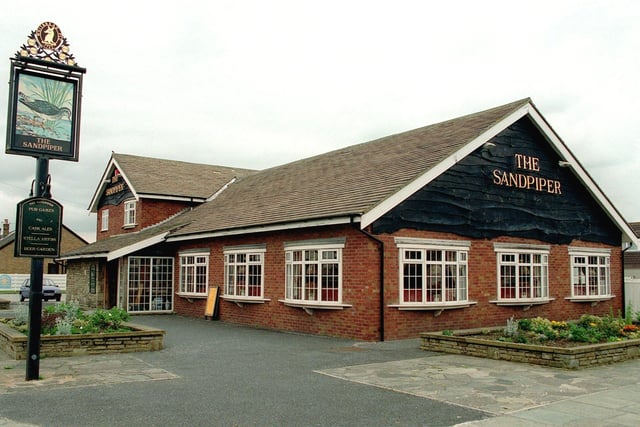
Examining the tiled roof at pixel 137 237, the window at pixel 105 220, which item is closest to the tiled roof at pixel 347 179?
the tiled roof at pixel 137 237

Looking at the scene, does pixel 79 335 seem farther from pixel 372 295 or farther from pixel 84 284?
pixel 84 284

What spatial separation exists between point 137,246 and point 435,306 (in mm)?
12867

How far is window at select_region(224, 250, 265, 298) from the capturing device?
19.2 meters

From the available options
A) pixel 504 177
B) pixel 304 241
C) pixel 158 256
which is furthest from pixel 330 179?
pixel 158 256

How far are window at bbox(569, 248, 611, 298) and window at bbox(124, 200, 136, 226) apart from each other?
1980 cm

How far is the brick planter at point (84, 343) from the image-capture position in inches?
482

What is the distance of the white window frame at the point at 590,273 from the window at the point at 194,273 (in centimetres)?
1312

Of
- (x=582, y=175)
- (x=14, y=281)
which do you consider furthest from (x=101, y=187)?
(x=582, y=175)

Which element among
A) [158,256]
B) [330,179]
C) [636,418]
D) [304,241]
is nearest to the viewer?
[636,418]

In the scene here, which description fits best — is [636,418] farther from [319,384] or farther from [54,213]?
[54,213]

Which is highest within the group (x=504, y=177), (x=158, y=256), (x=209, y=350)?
(x=504, y=177)

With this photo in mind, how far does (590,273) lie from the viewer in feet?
71.1

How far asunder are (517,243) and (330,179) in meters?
6.29

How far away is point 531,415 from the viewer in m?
7.73
